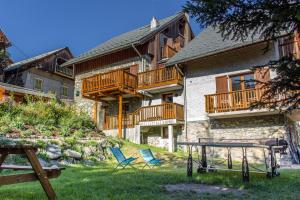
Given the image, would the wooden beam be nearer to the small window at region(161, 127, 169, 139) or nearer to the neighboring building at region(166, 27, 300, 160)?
the neighboring building at region(166, 27, 300, 160)

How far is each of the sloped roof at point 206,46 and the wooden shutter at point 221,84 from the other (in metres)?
1.47

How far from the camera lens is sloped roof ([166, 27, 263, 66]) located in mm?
14258

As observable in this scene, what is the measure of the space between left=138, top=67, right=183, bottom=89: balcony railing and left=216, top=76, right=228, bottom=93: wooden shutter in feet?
7.33

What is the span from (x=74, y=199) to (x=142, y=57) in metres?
14.7

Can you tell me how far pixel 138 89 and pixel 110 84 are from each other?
1.73 metres

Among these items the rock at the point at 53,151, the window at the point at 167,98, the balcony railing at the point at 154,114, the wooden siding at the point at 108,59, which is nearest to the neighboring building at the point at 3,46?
the wooden siding at the point at 108,59

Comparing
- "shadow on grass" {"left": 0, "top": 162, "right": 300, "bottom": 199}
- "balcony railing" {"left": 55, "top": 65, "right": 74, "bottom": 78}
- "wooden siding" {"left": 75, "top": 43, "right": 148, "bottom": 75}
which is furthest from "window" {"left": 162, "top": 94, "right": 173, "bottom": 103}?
"balcony railing" {"left": 55, "top": 65, "right": 74, "bottom": 78}

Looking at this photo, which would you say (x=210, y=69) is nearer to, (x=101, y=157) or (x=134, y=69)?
(x=134, y=69)

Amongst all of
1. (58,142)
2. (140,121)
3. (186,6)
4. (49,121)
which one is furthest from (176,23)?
(186,6)

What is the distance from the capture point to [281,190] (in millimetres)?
5566

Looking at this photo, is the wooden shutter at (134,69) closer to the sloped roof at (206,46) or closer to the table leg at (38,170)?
the sloped roof at (206,46)

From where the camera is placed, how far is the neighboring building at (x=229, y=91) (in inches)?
521

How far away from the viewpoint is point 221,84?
49.2 ft

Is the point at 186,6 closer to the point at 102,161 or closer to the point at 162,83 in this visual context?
the point at 102,161
